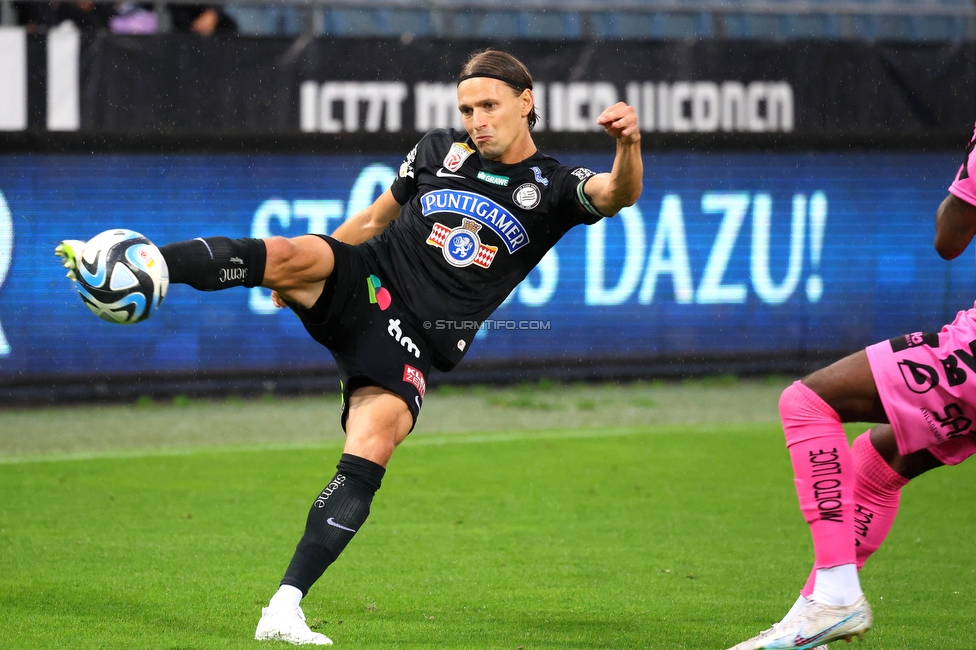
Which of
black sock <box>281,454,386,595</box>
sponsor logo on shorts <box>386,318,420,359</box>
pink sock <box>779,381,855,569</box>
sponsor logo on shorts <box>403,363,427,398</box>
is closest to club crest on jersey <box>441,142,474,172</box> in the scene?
sponsor logo on shorts <box>386,318,420,359</box>


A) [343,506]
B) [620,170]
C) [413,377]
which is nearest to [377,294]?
[413,377]

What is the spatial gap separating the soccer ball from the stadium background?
6.33m

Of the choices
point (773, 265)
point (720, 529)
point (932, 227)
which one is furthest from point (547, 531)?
point (932, 227)

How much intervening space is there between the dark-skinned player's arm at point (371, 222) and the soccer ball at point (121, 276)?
4.72 ft

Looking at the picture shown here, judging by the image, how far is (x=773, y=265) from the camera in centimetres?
1153

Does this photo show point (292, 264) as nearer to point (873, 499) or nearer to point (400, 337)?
point (400, 337)

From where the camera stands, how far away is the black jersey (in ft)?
16.2

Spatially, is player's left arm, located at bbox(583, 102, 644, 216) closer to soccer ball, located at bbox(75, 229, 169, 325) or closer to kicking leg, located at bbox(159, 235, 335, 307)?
kicking leg, located at bbox(159, 235, 335, 307)

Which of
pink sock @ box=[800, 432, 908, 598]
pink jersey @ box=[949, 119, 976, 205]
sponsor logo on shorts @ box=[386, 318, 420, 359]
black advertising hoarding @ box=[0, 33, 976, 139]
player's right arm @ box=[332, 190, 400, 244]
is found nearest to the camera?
pink jersey @ box=[949, 119, 976, 205]

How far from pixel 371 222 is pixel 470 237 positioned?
26.0 inches

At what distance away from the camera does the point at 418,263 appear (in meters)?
5.00

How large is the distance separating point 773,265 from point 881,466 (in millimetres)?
7214

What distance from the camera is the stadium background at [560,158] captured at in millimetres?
10297

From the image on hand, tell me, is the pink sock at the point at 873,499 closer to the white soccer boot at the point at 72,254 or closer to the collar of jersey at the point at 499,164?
the collar of jersey at the point at 499,164
